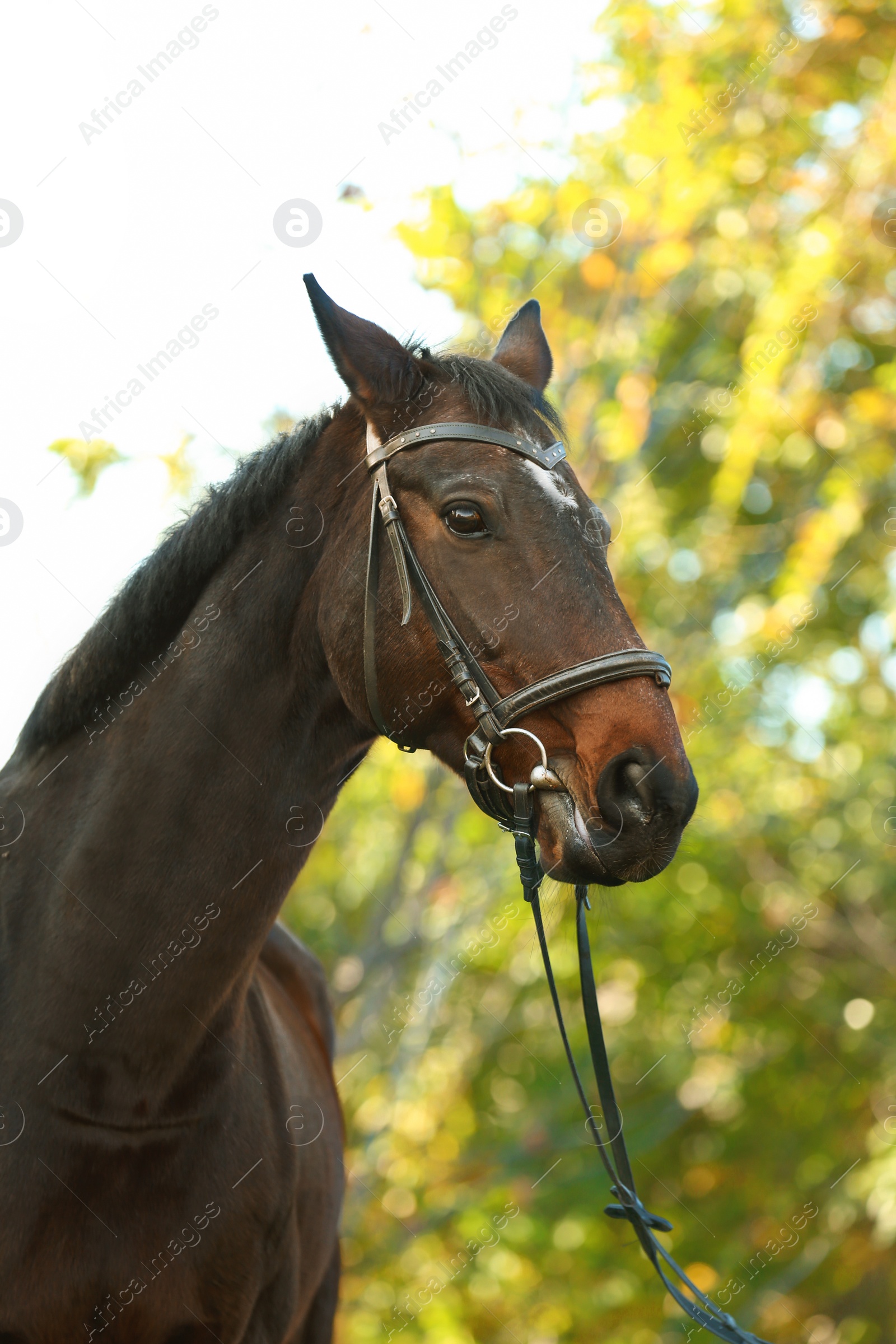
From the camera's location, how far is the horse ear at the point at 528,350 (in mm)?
3230

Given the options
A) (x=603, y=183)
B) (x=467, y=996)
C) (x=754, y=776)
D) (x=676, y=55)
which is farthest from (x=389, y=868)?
(x=676, y=55)

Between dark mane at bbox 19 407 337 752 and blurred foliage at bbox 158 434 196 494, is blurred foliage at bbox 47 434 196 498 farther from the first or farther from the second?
dark mane at bbox 19 407 337 752

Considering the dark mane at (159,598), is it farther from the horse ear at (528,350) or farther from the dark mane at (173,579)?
the horse ear at (528,350)

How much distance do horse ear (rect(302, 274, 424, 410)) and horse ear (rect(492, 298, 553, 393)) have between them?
1.92 feet

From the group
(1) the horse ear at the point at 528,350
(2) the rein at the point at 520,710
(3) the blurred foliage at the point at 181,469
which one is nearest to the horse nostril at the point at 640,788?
(2) the rein at the point at 520,710

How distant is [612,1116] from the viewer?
2553 mm

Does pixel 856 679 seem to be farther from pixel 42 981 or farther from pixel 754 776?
pixel 42 981

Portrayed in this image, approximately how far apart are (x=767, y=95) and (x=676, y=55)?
1368 millimetres

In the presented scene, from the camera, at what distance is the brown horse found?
2.32 m

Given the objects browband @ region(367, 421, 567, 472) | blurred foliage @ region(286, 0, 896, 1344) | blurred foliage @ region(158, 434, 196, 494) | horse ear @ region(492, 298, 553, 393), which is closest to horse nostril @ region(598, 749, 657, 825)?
browband @ region(367, 421, 567, 472)

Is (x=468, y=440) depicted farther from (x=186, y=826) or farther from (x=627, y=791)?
(x=186, y=826)

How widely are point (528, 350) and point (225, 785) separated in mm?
1668

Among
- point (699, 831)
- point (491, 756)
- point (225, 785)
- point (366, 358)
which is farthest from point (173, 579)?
point (699, 831)

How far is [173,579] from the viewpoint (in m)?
2.73
